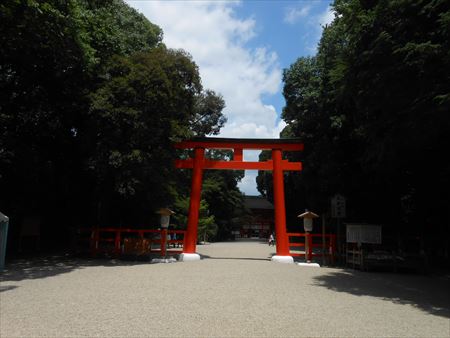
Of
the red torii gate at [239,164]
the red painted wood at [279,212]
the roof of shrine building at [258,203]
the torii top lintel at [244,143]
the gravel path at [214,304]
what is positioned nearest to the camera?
the gravel path at [214,304]

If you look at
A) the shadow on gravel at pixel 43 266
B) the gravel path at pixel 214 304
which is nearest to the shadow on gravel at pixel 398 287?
the gravel path at pixel 214 304

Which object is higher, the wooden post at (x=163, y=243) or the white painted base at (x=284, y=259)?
the wooden post at (x=163, y=243)

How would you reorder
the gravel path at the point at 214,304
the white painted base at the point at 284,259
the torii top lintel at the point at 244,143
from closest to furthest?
the gravel path at the point at 214,304
the white painted base at the point at 284,259
the torii top lintel at the point at 244,143

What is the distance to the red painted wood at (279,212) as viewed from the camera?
16.2 meters

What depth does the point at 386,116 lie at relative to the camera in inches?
379

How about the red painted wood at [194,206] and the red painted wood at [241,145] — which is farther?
the red painted wood at [241,145]

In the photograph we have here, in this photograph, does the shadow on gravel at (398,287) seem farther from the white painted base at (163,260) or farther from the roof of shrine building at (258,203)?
the roof of shrine building at (258,203)

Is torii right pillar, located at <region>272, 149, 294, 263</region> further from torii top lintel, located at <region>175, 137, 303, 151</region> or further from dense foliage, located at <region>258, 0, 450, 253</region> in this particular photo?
dense foliage, located at <region>258, 0, 450, 253</region>

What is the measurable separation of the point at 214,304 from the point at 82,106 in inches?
402

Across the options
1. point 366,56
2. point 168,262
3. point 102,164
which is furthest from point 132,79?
point 366,56

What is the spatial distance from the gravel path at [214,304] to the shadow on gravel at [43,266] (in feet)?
0.17

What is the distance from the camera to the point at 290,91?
23.5 m

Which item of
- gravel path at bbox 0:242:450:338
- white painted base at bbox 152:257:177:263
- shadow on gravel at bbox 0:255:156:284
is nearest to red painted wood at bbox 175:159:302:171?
white painted base at bbox 152:257:177:263

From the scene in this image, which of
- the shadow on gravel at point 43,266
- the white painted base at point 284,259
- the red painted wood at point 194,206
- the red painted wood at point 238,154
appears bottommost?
the shadow on gravel at point 43,266
